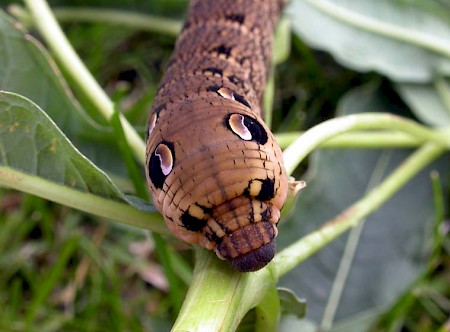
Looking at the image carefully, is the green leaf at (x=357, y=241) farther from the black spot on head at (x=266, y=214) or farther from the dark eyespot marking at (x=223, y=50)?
the black spot on head at (x=266, y=214)

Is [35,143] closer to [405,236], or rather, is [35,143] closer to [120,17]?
[405,236]

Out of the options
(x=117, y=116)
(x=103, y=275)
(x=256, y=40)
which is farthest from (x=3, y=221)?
(x=256, y=40)

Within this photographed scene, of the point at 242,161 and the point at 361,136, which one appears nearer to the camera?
the point at 242,161

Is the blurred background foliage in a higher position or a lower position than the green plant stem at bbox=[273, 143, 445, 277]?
lower

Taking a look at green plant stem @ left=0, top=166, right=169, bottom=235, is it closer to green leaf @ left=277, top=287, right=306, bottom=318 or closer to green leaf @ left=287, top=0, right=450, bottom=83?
green leaf @ left=277, top=287, right=306, bottom=318

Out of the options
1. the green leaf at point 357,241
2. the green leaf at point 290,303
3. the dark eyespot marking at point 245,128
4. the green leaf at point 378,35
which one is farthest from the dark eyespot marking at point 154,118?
the green leaf at point 378,35

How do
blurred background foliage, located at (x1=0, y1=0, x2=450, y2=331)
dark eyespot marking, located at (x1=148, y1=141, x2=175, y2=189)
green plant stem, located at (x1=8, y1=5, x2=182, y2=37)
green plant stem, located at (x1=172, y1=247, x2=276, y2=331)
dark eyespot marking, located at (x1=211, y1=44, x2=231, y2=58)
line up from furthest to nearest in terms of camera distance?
green plant stem, located at (x1=8, y1=5, x2=182, y2=37)
blurred background foliage, located at (x1=0, y1=0, x2=450, y2=331)
dark eyespot marking, located at (x1=211, y1=44, x2=231, y2=58)
dark eyespot marking, located at (x1=148, y1=141, x2=175, y2=189)
green plant stem, located at (x1=172, y1=247, x2=276, y2=331)

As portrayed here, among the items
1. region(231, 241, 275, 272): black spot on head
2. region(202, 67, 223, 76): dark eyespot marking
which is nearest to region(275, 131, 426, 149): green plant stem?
region(202, 67, 223, 76): dark eyespot marking
